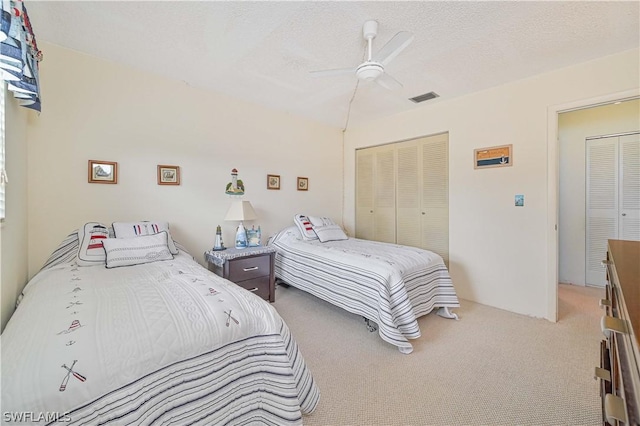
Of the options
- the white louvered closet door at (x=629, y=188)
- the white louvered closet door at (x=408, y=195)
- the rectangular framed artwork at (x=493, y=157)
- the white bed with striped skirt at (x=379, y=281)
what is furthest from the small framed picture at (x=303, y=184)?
the white louvered closet door at (x=629, y=188)

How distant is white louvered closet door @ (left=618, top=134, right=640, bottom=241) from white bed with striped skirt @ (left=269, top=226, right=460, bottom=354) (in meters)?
2.62

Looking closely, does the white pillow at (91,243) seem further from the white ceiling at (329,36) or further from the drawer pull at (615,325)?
the drawer pull at (615,325)

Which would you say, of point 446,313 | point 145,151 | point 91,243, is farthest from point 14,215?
point 446,313

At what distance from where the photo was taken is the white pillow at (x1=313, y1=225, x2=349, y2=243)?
3457 mm

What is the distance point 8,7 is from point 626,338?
2.49 metres

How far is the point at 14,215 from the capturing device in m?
1.67

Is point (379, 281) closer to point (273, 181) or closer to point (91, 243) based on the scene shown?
point (273, 181)

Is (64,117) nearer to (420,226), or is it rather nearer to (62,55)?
(62,55)

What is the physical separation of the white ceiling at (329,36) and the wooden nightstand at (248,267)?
6.05ft

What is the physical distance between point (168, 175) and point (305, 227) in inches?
67.2

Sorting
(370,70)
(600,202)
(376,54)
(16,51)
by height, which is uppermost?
(376,54)

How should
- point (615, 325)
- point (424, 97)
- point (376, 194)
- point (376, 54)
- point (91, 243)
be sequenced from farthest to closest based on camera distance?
point (376, 194) < point (424, 97) < point (91, 243) < point (376, 54) < point (615, 325)

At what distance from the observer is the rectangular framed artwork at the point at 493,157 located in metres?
2.82

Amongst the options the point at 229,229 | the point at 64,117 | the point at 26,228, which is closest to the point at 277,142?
the point at 229,229
